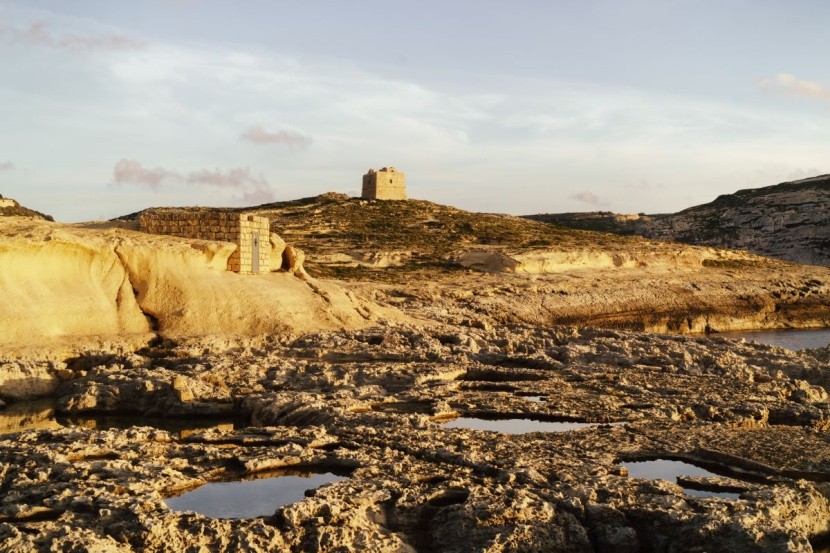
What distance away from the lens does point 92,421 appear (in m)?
16.3

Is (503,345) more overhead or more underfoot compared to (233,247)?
more underfoot

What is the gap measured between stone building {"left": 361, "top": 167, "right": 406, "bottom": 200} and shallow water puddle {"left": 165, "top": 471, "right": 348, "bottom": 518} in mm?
56891

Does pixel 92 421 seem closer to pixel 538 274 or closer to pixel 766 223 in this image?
pixel 538 274

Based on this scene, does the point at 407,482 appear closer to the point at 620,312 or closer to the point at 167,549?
the point at 167,549

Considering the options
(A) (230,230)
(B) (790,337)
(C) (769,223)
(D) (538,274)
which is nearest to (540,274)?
(D) (538,274)

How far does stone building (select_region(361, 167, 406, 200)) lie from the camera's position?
6819cm

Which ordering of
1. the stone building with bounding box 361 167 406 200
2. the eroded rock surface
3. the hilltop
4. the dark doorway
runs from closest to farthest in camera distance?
the eroded rock surface
the dark doorway
the hilltop
the stone building with bounding box 361 167 406 200

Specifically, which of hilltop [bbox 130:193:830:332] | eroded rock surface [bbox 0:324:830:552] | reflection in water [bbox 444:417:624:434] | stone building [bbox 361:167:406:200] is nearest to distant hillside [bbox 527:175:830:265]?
hilltop [bbox 130:193:830:332]

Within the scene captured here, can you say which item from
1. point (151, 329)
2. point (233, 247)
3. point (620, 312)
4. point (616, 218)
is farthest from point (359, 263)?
point (616, 218)

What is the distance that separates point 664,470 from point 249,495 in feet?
17.9

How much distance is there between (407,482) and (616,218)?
10116 cm

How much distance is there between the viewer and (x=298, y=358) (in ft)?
67.7

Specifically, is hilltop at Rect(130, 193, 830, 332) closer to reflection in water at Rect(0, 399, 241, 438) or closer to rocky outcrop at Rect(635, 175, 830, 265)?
reflection in water at Rect(0, 399, 241, 438)

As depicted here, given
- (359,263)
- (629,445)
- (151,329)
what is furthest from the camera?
(359,263)
